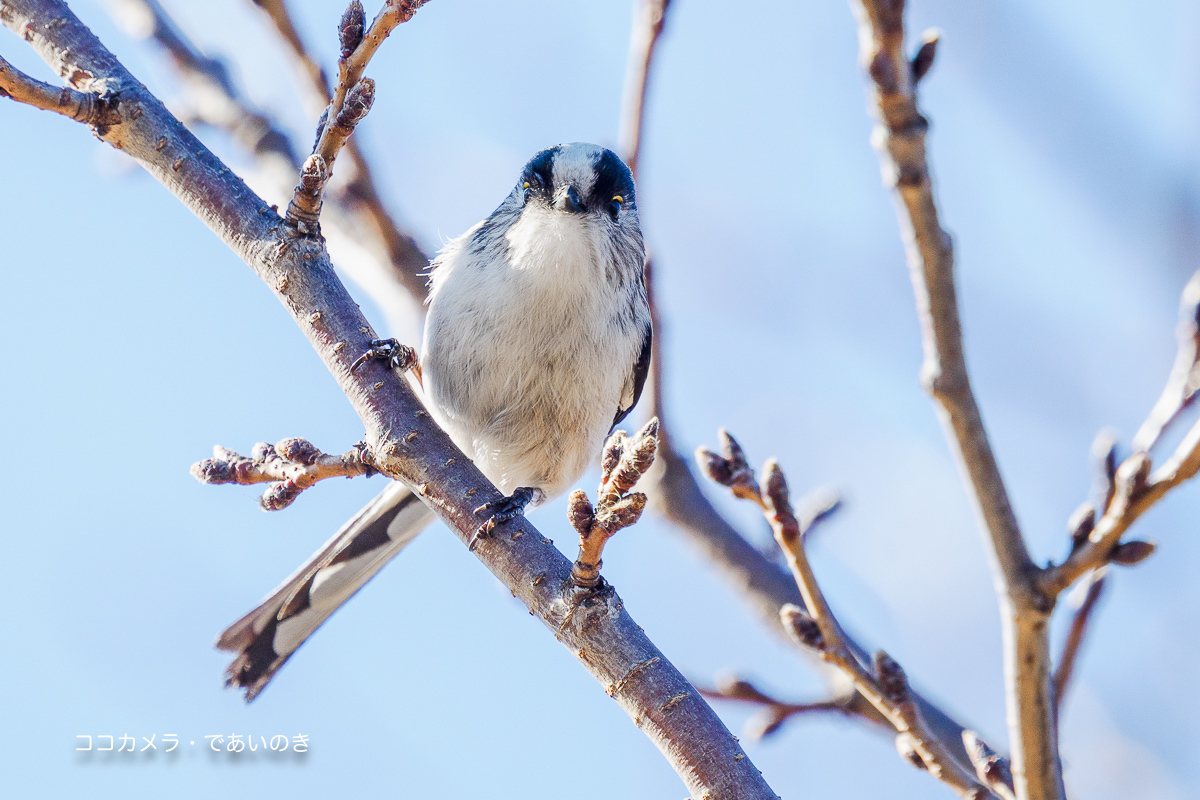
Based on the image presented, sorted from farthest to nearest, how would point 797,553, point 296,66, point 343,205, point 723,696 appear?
1. point 343,205
2. point 296,66
3. point 723,696
4. point 797,553

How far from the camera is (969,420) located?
1245 millimetres

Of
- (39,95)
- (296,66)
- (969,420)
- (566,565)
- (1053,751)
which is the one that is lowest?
(1053,751)

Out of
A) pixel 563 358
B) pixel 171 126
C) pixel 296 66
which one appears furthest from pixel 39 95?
pixel 563 358

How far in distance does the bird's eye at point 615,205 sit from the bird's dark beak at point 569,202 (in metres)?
0.19

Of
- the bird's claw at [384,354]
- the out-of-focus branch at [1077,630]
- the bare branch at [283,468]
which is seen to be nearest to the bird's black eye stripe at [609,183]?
the bird's claw at [384,354]

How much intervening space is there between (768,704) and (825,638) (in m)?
0.57

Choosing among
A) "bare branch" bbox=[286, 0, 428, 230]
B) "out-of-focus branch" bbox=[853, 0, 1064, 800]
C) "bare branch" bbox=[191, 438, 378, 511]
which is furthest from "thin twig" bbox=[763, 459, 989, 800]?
"bare branch" bbox=[286, 0, 428, 230]

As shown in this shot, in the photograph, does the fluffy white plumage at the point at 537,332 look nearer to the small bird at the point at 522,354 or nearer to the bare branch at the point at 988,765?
the small bird at the point at 522,354

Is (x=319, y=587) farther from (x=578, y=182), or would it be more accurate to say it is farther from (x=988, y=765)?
(x=988, y=765)

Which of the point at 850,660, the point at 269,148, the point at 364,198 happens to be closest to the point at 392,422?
the point at 850,660

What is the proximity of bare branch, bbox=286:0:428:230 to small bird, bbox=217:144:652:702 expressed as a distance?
41.1 inches

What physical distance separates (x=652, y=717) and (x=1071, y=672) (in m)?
0.75

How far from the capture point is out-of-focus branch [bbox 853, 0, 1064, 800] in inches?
44.0

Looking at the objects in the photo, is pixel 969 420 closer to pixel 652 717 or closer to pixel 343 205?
pixel 652 717
